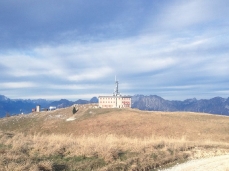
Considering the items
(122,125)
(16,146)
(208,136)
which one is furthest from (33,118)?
(16,146)

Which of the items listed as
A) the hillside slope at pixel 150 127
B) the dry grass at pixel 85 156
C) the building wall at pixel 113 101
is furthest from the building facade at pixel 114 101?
the dry grass at pixel 85 156

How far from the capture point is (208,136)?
→ 42.9 meters

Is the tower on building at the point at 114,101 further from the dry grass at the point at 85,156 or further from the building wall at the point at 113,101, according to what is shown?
the dry grass at the point at 85,156

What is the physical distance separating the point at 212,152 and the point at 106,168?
42.5 ft

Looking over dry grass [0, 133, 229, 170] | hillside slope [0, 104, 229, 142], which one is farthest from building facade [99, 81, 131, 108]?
dry grass [0, 133, 229, 170]

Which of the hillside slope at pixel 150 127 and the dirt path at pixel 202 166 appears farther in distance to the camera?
the hillside slope at pixel 150 127

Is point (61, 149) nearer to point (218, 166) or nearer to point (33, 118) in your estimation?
point (218, 166)

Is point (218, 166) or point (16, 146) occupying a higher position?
point (16, 146)

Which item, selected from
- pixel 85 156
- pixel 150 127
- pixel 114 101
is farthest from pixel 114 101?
pixel 85 156

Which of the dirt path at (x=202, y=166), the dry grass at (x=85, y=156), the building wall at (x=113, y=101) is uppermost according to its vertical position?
the building wall at (x=113, y=101)

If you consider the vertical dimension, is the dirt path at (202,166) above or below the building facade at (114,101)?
below

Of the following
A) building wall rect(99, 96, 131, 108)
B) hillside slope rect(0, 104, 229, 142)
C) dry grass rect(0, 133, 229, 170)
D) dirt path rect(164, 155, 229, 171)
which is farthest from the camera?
building wall rect(99, 96, 131, 108)

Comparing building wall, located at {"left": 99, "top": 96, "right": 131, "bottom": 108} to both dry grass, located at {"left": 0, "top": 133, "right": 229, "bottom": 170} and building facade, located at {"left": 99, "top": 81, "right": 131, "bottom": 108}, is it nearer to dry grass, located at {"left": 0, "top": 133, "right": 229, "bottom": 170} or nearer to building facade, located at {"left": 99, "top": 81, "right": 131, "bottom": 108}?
building facade, located at {"left": 99, "top": 81, "right": 131, "bottom": 108}

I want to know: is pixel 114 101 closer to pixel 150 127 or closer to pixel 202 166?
pixel 150 127
